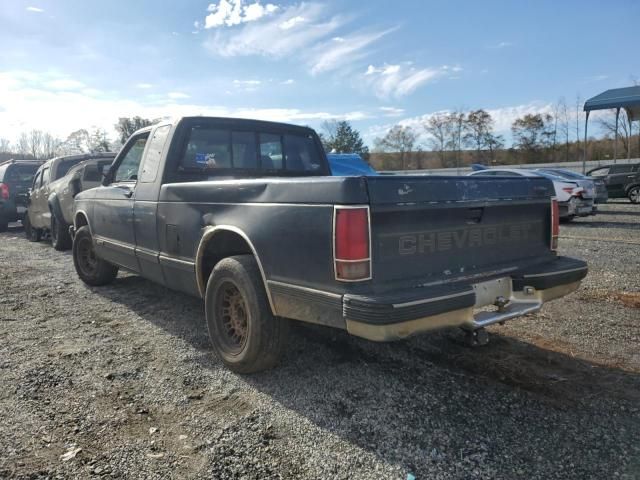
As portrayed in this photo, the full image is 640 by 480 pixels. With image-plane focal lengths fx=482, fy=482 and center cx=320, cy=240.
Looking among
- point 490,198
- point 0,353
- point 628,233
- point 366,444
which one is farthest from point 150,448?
point 628,233

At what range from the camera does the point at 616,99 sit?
60.7ft

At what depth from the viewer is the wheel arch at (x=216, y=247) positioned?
3457mm

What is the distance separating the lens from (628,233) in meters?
10.4

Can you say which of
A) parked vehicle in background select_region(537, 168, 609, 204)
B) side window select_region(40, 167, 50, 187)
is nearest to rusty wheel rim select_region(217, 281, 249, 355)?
side window select_region(40, 167, 50, 187)

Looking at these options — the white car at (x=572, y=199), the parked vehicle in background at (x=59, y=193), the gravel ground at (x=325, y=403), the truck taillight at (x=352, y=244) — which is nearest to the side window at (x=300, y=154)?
the gravel ground at (x=325, y=403)

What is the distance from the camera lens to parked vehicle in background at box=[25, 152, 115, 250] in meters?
8.68

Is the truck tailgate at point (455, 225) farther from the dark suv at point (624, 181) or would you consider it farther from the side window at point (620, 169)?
the side window at point (620, 169)

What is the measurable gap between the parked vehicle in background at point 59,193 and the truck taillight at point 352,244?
244 inches

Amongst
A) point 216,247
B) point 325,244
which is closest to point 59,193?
point 216,247

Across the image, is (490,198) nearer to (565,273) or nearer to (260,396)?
(565,273)

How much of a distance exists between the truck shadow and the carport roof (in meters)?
18.1

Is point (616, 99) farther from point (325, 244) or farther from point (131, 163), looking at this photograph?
point (325, 244)

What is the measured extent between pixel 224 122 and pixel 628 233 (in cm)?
954

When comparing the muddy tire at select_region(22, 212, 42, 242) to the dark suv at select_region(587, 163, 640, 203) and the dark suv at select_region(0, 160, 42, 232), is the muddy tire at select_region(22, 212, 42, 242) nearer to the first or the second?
the dark suv at select_region(0, 160, 42, 232)
